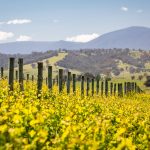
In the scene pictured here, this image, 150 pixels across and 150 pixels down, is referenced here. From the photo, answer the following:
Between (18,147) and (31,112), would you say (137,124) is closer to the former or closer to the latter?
(31,112)

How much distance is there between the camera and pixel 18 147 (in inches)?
278

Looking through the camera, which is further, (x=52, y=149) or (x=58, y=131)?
(x=58, y=131)

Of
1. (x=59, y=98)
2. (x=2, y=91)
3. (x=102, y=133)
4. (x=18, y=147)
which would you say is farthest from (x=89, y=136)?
(x=59, y=98)

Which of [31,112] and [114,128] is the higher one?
[31,112]

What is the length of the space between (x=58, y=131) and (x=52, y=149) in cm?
297

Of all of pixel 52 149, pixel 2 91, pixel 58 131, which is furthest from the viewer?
pixel 2 91

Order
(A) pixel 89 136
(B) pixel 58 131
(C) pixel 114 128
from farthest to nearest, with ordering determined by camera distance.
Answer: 1. (C) pixel 114 128
2. (B) pixel 58 131
3. (A) pixel 89 136

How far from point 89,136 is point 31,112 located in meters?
1.38

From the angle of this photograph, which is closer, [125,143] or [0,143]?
[0,143]

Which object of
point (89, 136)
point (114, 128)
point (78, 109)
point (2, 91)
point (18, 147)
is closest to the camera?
point (18, 147)

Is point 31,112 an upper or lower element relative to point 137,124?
upper

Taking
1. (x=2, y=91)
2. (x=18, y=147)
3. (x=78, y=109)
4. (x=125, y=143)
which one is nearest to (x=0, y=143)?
(x=18, y=147)

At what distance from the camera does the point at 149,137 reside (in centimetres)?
1141

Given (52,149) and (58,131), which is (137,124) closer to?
(58,131)
